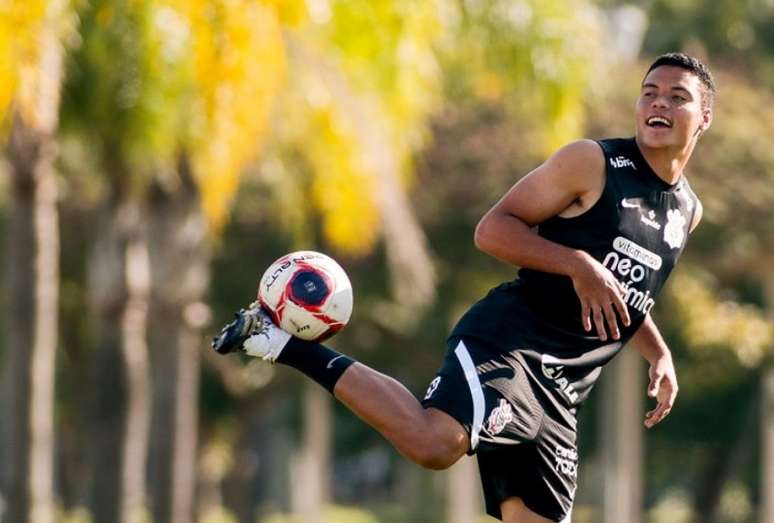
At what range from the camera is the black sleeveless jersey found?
23.7 ft

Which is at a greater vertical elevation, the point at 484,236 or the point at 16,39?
the point at 16,39

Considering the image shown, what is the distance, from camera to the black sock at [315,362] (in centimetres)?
720

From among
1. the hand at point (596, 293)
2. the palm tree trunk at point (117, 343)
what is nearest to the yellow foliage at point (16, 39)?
the hand at point (596, 293)

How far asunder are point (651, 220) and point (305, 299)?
1340 mm

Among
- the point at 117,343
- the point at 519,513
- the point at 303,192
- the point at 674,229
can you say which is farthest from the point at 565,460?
the point at 303,192

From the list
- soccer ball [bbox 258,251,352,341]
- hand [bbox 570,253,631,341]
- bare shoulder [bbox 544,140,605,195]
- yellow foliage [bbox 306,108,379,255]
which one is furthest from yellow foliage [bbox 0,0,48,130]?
hand [bbox 570,253,631,341]

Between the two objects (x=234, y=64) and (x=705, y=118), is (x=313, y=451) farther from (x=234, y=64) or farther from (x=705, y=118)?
(x=705, y=118)

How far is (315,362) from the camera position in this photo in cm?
721

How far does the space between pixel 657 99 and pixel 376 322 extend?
905 inches

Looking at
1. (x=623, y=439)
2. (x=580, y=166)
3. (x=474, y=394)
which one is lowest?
(x=474, y=394)

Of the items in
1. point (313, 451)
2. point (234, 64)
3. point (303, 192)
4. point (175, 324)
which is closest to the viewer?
point (234, 64)

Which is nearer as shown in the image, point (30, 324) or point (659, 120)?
point (659, 120)

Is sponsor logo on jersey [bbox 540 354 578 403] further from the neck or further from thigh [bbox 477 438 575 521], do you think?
the neck

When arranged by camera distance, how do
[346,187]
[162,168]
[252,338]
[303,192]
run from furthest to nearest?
[303,192], [162,168], [346,187], [252,338]
